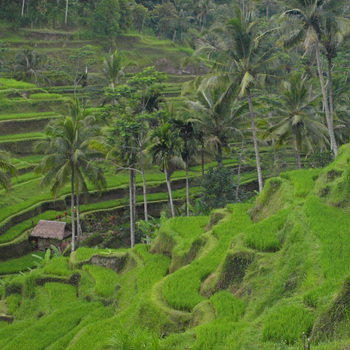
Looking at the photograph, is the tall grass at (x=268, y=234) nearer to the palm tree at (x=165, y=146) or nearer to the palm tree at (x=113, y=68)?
the palm tree at (x=165, y=146)

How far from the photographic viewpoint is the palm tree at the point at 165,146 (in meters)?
17.3

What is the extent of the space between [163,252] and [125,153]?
7.65 metres

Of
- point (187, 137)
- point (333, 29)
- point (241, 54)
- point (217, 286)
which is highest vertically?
point (333, 29)

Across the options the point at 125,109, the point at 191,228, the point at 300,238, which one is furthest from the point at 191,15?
the point at 300,238

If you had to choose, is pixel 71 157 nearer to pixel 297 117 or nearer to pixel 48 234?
pixel 48 234

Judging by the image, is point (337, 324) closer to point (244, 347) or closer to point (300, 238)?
point (244, 347)

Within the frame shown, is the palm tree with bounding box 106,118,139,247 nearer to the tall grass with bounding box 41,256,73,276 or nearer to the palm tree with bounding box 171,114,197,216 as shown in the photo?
the palm tree with bounding box 171,114,197,216

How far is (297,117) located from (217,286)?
42.4 feet

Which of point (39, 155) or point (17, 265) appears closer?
point (17, 265)

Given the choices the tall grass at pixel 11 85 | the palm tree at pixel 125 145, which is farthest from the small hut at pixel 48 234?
the tall grass at pixel 11 85

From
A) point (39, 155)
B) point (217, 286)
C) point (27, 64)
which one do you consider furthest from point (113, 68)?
point (217, 286)

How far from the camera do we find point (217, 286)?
7.89 metres

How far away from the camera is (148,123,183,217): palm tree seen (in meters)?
17.3

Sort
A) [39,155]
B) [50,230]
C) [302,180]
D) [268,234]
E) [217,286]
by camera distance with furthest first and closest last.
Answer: [39,155] < [50,230] < [302,180] < [268,234] < [217,286]
